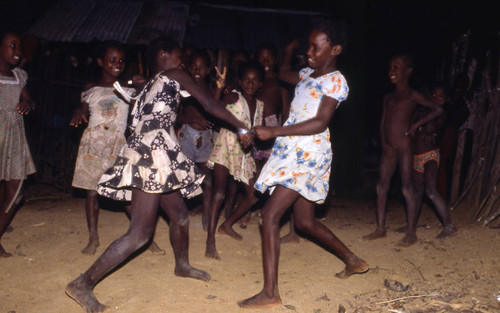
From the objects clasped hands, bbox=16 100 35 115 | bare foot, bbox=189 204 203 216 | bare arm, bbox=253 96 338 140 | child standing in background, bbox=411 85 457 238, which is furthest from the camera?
bare foot, bbox=189 204 203 216

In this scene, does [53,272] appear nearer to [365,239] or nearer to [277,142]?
[277,142]

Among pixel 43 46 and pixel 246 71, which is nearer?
pixel 246 71

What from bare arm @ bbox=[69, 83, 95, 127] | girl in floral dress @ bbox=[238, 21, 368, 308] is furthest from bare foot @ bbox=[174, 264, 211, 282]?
bare arm @ bbox=[69, 83, 95, 127]

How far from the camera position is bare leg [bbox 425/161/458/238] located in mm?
4652

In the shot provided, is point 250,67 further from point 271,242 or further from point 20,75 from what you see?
point 20,75

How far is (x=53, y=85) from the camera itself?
273 inches

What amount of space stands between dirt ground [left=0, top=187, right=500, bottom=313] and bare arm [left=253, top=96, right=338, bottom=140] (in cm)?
121

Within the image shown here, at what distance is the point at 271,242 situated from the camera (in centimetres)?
293


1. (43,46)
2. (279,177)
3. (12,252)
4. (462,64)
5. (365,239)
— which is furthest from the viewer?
(43,46)

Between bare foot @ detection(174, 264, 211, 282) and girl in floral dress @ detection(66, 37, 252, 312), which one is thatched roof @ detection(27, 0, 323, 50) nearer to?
girl in floral dress @ detection(66, 37, 252, 312)

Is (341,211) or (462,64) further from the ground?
(462,64)

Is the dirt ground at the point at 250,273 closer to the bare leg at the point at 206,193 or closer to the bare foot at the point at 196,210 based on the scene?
the bare leg at the point at 206,193

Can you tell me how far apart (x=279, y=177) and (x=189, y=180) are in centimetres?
66

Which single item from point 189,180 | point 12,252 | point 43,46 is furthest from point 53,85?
point 189,180
